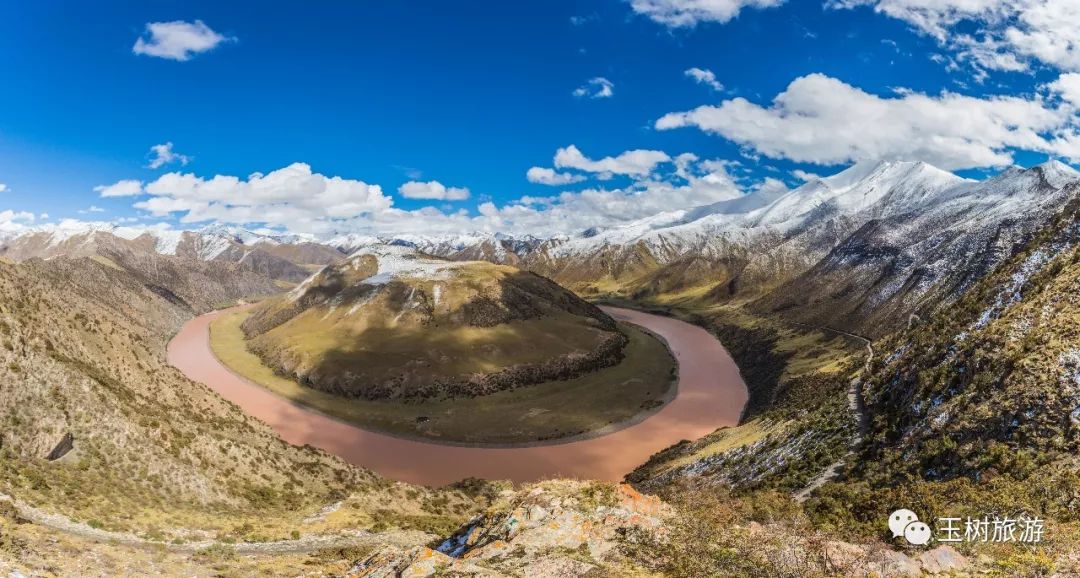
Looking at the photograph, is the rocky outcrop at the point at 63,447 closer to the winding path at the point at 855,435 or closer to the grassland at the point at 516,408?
the winding path at the point at 855,435

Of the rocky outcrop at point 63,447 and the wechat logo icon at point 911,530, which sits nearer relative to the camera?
the wechat logo icon at point 911,530

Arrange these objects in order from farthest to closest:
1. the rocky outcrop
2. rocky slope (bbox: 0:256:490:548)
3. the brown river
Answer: the brown river
the rocky outcrop
rocky slope (bbox: 0:256:490:548)

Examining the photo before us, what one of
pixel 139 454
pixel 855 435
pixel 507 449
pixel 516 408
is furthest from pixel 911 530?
pixel 516 408

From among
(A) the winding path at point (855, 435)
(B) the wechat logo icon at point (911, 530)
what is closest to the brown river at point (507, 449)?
(A) the winding path at point (855, 435)

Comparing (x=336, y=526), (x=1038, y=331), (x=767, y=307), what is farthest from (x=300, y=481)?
(x=767, y=307)

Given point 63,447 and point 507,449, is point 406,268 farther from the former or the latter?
point 63,447

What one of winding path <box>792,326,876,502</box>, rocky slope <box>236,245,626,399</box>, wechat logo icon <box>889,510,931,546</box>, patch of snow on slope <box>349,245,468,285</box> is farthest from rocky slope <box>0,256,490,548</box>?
patch of snow on slope <box>349,245,468,285</box>

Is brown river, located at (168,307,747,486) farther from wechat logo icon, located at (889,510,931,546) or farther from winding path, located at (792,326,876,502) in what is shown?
wechat logo icon, located at (889,510,931,546)
